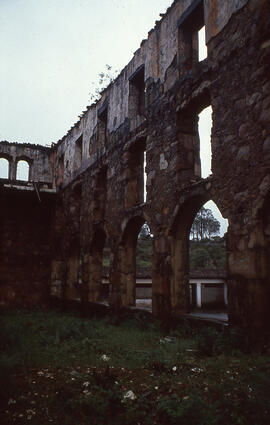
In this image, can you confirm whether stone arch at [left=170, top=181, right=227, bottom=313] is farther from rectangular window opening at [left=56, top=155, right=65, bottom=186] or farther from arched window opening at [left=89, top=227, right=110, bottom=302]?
rectangular window opening at [left=56, top=155, right=65, bottom=186]

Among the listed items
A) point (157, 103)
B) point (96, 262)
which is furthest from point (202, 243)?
point (157, 103)

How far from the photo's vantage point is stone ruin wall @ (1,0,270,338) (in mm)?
5617

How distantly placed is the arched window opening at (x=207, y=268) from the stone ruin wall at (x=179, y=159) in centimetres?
704

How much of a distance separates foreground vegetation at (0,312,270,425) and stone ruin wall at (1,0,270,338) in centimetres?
92

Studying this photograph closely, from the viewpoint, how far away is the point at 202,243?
38.6 metres

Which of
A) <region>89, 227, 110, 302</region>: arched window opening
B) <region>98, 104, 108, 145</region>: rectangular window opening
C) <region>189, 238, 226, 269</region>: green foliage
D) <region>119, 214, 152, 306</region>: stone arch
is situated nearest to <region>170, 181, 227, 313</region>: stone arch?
<region>119, 214, 152, 306</region>: stone arch

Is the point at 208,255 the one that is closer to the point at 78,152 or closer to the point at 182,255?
the point at 78,152

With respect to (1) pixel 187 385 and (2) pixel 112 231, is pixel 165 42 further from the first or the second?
(1) pixel 187 385

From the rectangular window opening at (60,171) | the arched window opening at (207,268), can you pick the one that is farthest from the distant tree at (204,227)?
the rectangular window opening at (60,171)

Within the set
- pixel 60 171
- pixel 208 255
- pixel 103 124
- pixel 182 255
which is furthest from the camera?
pixel 208 255

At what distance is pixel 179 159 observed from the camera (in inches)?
302

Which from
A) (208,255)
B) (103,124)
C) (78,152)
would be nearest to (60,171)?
(78,152)

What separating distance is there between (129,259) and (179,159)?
3.19 m

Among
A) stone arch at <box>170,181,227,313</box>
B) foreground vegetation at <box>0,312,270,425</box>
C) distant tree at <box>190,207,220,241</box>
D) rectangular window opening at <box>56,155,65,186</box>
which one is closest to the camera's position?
foreground vegetation at <box>0,312,270,425</box>
